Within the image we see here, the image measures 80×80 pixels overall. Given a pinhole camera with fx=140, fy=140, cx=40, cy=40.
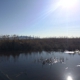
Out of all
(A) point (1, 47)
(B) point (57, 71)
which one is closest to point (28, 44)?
(A) point (1, 47)

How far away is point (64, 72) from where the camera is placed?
9.56 meters

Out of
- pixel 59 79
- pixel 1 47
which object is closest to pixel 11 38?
pixel 1 47

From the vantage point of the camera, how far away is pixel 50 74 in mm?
9234

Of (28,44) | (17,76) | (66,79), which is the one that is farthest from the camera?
(28,44)

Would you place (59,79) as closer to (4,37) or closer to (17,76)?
(17,76)

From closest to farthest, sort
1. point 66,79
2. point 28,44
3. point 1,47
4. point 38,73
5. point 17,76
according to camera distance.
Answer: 1. point 66,79
2. point 17,76
3. point 38,73
4. point 1,47
5. point 28,44

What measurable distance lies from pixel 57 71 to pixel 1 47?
11976mm

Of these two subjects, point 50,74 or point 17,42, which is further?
point 17,42

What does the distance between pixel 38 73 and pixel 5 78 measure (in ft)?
7.51

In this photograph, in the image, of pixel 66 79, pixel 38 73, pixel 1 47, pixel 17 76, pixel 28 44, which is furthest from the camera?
pixel 28 44

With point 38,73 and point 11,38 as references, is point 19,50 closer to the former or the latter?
point 11,38

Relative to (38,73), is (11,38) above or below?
above

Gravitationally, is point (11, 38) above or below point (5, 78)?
above

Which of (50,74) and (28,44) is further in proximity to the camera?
(28,44)
